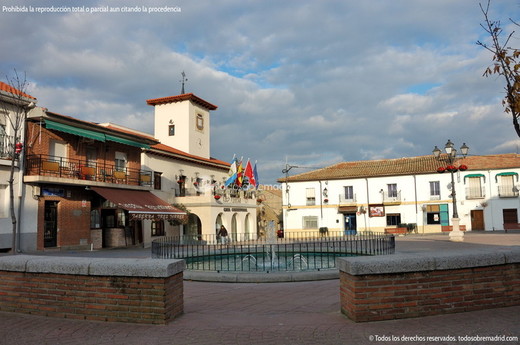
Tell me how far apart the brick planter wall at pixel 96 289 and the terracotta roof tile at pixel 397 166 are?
132ft

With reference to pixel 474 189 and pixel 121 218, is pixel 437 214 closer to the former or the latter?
pixel 474 189

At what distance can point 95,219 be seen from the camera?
2459 cm

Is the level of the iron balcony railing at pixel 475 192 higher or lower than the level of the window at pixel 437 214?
higher

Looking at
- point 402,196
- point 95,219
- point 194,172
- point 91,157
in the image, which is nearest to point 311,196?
point 402,196

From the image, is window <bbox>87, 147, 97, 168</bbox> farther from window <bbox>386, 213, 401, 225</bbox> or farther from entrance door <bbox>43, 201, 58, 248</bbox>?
window <bbox>386, 213, 401, 225</bbox>

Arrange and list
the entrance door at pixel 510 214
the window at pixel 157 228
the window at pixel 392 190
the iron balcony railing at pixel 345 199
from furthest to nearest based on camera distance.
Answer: the iron balcony railing at pixel 345 199 < the window at pixel 392 190 < the entrance door at pixel 510 214 < the window at pixel 157 228

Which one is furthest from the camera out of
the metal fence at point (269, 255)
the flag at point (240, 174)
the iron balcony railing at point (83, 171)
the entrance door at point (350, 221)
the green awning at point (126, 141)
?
the entrance door at point (350, 221)

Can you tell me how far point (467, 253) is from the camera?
6305 millimetres

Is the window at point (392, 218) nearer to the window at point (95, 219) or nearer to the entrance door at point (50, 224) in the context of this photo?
the window at point (95, 219)

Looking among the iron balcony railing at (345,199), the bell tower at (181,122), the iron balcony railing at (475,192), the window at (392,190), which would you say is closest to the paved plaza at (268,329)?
the bell tower at (181,122)

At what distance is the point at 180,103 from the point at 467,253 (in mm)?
34952

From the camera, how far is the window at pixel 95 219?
79.5 feet

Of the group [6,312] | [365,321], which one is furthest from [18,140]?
[365,321]

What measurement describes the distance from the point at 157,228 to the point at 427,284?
2595 centimetres
